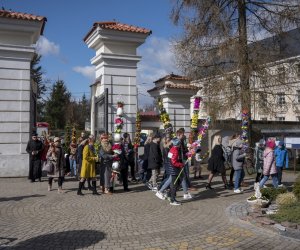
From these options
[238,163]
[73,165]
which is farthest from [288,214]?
[73,165]

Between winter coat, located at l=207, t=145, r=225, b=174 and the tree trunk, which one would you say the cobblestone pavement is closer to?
winter coat, located at l=207, t=145, r=225, b=174

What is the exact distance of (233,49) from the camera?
58.4 feet

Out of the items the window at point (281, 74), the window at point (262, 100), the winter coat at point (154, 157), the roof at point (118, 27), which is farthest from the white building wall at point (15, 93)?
the window at point (281, 74)

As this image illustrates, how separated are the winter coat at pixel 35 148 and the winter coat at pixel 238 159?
6.73 m

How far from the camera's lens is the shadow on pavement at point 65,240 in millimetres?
6301

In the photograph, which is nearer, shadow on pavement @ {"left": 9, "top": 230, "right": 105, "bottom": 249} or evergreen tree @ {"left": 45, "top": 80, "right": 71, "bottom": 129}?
shadow on pavement @ {"left": 9, "top": 230, "right": 105, "bottom": 249}

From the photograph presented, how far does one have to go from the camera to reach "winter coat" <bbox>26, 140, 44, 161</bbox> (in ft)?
45.9

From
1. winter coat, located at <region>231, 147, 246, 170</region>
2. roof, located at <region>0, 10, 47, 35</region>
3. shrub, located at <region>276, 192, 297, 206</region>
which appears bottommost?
shrub, located at <region>276, 192, 297, 206</region>

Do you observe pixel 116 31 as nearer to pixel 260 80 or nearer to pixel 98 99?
pixel 98 99

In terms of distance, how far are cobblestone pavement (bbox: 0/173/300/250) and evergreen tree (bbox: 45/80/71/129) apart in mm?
45942

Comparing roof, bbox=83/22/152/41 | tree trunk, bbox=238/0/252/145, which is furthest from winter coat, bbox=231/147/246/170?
roof, bbox=83/22/152/41

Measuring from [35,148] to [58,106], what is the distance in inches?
1773

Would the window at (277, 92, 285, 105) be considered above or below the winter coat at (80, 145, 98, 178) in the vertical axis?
above

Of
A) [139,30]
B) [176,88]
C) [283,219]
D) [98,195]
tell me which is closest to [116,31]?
[139,30]
